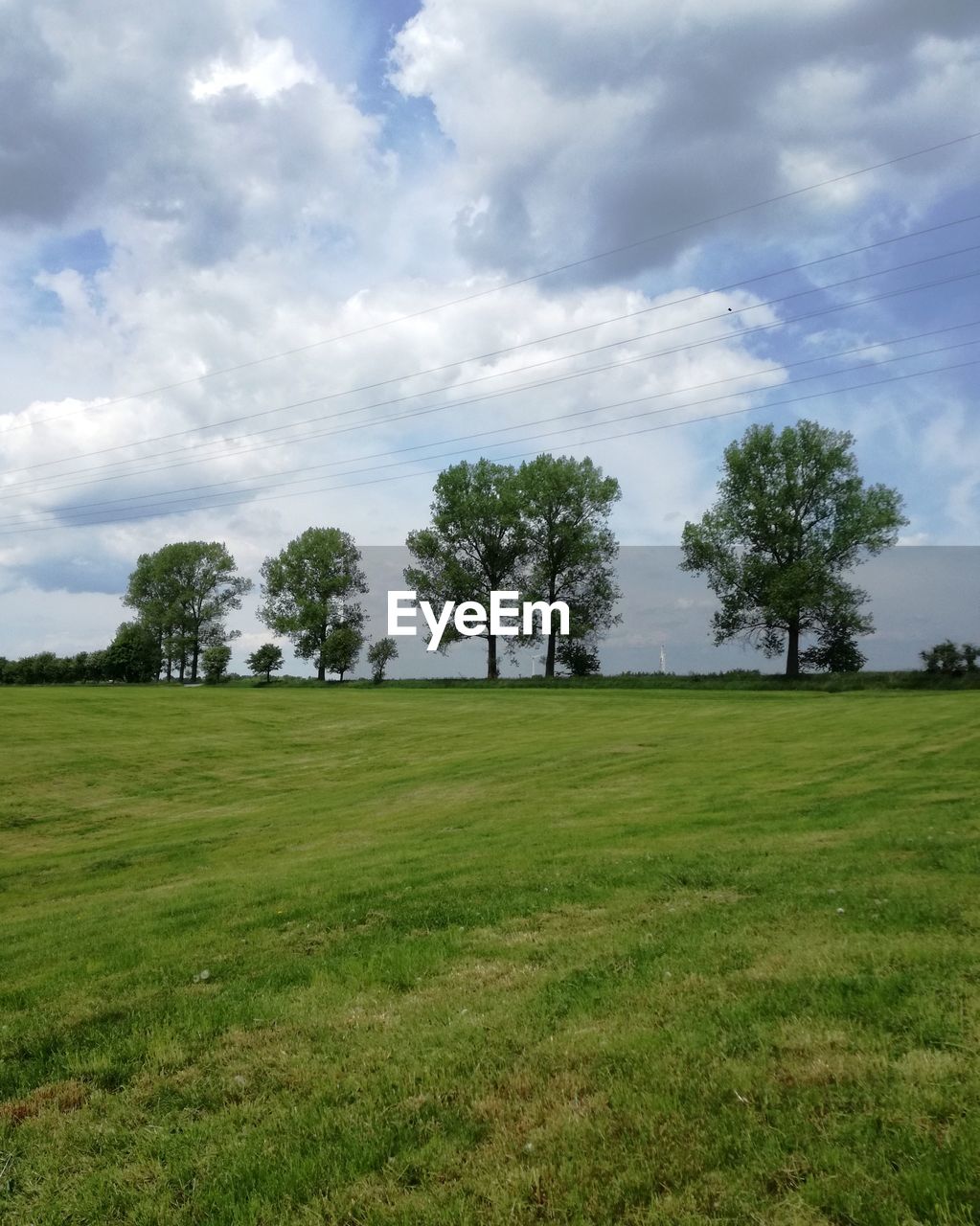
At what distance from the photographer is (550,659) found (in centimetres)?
7919

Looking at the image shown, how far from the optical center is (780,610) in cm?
6375

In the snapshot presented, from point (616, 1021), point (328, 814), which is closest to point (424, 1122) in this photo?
point (616, 1021)

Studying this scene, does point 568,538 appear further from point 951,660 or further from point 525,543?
point 951,660

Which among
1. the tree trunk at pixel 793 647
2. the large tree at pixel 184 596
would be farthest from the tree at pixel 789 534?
the large tree at pixel 184 596

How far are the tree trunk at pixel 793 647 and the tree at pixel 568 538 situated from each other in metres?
19.7

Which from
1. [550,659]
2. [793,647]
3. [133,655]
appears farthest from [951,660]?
[133,655]

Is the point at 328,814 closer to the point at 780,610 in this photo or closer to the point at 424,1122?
the point at 424,1122

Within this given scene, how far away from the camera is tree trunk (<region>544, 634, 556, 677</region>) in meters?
78.6

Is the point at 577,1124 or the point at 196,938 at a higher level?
the point at 577,1124

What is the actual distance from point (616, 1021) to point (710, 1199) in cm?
209

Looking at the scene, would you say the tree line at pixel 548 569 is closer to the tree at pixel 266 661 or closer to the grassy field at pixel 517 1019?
the tree at pixel 266 661

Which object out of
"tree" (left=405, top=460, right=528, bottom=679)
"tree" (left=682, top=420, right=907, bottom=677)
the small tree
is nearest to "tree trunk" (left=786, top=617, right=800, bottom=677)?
"tree" (left=682, top=420, right=907, bottom=677)

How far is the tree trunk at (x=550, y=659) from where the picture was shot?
7856 cm

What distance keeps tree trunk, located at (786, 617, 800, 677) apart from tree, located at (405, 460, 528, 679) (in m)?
27.9
